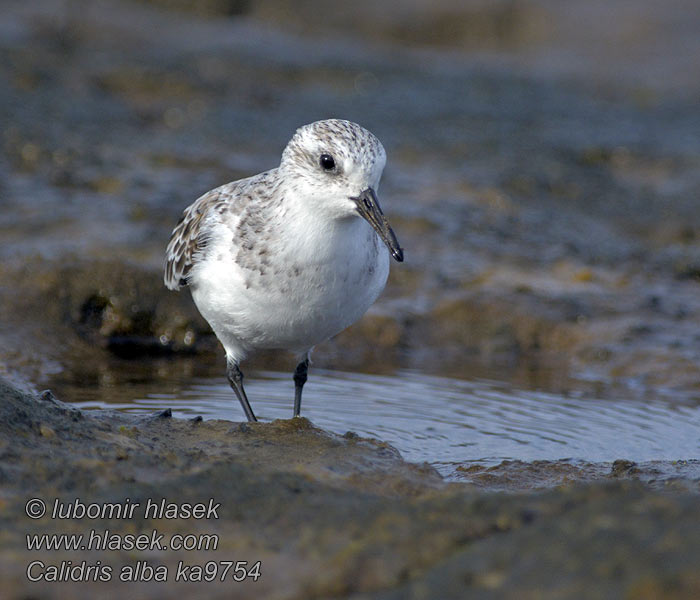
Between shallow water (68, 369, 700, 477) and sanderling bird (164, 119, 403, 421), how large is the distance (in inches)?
33.3

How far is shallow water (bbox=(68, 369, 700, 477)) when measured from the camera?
5.84 metres

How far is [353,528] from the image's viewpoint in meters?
3.33

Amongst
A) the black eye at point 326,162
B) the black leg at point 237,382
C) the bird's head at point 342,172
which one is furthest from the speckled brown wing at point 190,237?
the black eye at point 326,162

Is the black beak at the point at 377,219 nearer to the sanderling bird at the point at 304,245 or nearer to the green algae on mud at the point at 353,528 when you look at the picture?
the sanderling bird at the point at 304,245

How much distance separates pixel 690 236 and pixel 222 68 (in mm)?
6482

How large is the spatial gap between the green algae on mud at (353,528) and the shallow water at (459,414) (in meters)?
1.57

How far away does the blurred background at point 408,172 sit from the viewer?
760 cm

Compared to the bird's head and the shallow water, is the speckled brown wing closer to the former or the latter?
the bird's head

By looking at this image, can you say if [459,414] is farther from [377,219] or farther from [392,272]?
[392,272]

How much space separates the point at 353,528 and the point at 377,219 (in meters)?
1.96

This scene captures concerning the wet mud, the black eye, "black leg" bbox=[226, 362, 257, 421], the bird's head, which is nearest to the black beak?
the bird's head

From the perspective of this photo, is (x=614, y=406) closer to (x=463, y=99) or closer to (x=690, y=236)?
(x=690, y=236)

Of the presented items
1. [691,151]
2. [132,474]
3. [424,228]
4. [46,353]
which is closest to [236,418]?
[46,353]

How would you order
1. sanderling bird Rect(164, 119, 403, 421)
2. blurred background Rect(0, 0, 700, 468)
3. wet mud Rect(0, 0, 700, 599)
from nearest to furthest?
wet mud Rect(0, 0, 700, 599), sanderling bird Rect(164, 119, 403, 421), blurred background Rect(0, 0, 700, 468)
